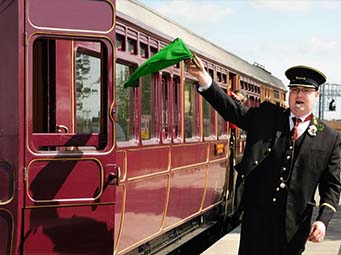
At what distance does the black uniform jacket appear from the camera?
409cm

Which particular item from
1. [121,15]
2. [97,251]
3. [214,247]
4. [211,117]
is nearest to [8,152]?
[97,251]

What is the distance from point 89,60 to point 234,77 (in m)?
6.28

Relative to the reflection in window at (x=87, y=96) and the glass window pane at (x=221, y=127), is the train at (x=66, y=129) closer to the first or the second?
the reflection in window at (x=87, y=96)

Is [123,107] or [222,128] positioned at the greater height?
[123,107]

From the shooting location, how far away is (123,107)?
247 inches

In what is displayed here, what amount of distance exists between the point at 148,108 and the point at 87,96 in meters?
1.56

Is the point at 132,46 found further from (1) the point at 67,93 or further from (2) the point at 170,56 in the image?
(2) the point at 170,56

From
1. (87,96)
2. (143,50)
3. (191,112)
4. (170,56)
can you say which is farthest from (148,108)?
(170,56)

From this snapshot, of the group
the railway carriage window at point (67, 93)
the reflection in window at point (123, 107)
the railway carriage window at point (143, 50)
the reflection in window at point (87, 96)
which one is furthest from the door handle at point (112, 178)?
the railway carriage window at point (143, 50)

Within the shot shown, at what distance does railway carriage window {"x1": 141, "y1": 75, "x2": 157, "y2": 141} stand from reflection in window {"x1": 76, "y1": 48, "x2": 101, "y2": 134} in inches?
51.5

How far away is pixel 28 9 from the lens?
16.5 feet

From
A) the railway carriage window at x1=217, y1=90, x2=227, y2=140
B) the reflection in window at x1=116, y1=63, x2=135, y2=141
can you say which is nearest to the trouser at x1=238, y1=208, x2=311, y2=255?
the reflection in window at x1=116, y1=63, x2=135, y2=141

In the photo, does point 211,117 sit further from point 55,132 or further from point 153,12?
point 55,132

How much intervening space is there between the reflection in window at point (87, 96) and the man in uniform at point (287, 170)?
1.55m
